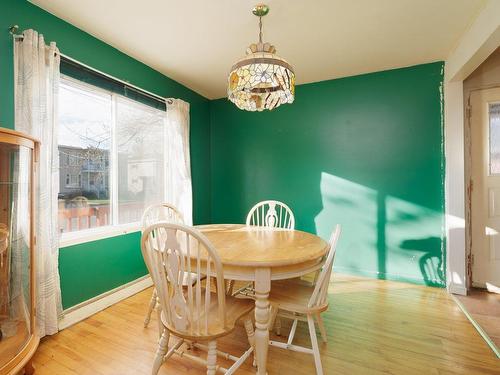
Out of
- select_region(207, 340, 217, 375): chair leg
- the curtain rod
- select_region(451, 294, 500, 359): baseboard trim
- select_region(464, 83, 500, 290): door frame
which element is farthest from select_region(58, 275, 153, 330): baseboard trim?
select_region(464, 83, 500, 290): door frame

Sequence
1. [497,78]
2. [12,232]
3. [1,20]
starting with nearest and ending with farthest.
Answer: [12,232]
[1,20]
[497,78]

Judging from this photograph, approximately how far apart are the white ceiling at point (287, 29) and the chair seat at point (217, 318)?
6.55ft

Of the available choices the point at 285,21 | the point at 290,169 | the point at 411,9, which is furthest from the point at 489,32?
the point at 290,169

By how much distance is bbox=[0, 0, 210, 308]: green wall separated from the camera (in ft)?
5.64

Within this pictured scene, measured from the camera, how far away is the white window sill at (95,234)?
2.07 metres

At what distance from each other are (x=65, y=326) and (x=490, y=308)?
11.6 ft

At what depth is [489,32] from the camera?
5.85ft

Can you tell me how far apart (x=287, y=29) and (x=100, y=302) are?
2.85 meters

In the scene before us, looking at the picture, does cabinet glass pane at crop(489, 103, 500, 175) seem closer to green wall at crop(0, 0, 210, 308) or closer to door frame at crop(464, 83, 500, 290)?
door frame at crop(464, 83, 500, 290)

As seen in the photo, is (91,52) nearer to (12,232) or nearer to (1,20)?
(1,20)

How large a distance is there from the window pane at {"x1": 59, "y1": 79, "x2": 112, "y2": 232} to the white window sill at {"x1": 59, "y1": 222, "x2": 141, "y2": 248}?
5cm

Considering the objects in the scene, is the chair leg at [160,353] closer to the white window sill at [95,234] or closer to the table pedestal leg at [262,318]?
the table pedestal leg at [262,318]

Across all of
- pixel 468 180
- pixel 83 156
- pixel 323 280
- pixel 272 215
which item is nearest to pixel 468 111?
pixel 468 180

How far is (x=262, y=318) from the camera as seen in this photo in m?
1.29
